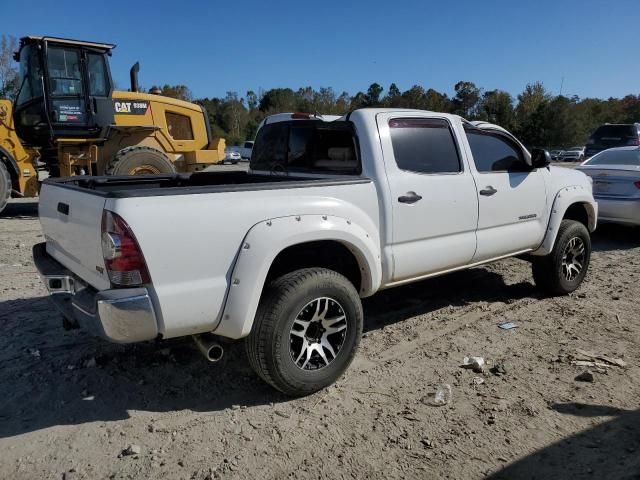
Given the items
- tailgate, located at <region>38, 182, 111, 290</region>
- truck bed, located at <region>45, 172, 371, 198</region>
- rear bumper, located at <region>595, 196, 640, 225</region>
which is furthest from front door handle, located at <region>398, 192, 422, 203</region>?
rear bumper, located at <region>595, 196, 640, 225</region>

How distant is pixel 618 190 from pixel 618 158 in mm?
1247

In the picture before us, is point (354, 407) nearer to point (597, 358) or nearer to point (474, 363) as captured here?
point (474, 363)

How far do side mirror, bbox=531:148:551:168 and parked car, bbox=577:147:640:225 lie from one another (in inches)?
157

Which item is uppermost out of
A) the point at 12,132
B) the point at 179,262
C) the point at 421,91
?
the point at 421,91

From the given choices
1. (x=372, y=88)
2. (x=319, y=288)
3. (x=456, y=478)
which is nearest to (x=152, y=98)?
(x=319, y=288)

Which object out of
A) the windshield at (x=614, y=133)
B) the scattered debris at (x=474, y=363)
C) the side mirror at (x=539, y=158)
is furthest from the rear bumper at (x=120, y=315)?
the windshield at (x=614, y=133)

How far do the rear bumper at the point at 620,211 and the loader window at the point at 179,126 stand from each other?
28.2 ft

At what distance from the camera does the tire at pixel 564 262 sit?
18.0ft

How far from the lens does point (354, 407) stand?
11.2 ft

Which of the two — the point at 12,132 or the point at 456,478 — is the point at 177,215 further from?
the point at 12,132

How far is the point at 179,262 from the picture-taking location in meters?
2.90

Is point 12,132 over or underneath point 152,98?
underneath

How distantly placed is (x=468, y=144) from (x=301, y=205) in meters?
2.07

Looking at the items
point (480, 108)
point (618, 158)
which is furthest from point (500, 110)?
point (618, 158)
